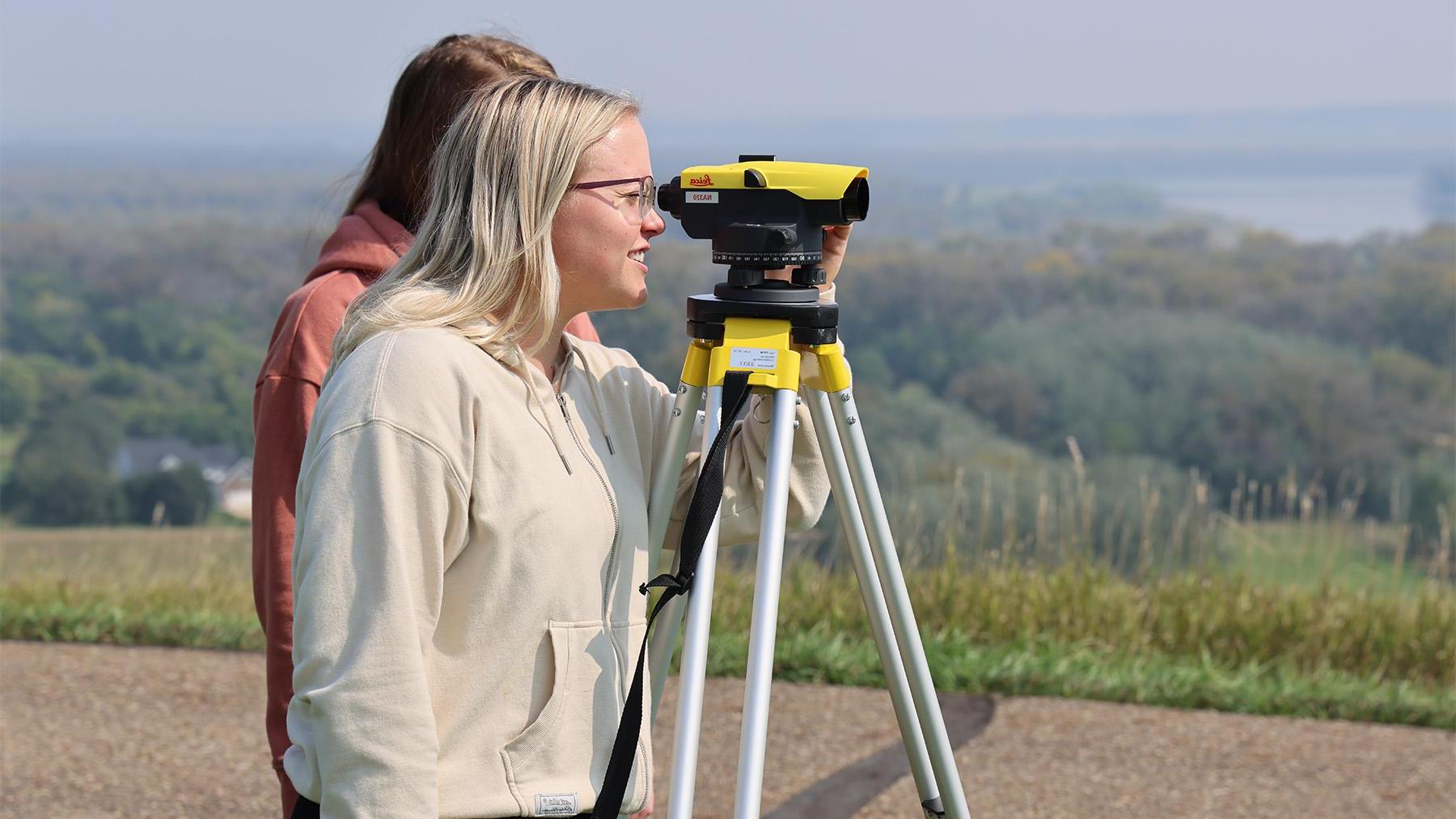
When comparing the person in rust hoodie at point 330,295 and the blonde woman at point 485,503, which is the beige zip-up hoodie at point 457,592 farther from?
the person in rust hoodie at point 330,295

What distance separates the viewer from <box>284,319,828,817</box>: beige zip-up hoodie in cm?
152

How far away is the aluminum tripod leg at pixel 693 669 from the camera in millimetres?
1656

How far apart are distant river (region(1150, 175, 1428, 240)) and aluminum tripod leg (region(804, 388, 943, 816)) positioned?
250 ft

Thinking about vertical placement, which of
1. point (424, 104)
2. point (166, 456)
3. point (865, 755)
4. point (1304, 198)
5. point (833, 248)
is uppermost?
point (424, 104)

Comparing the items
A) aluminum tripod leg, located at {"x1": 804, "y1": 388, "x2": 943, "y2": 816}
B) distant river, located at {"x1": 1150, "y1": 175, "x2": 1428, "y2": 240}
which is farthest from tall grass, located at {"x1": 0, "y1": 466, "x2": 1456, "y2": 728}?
distant river, located at {"x1": 1150, "y1": 175, "x2": 1428, "y2": 240}

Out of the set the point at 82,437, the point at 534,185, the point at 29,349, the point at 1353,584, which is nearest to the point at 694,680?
the point at 534,185

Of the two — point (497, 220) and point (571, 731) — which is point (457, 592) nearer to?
point (571, 731)

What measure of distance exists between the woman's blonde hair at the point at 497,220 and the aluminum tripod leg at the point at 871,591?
42 cm

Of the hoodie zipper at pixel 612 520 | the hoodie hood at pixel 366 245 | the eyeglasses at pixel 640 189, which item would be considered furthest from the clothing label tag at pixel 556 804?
the hoodie hood at pixel 366 245

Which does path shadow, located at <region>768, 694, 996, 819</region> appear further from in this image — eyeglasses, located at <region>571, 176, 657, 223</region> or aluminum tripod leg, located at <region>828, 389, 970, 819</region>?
eyeglasses, located at <region>571, 176, 657, 223</region>

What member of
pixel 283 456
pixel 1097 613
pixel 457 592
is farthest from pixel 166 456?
pixel 457 592

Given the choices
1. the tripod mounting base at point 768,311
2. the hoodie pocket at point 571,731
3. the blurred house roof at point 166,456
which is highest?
the tripod mounting base at point 768,311

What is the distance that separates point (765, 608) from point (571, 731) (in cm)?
29

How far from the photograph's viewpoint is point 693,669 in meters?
1.72
